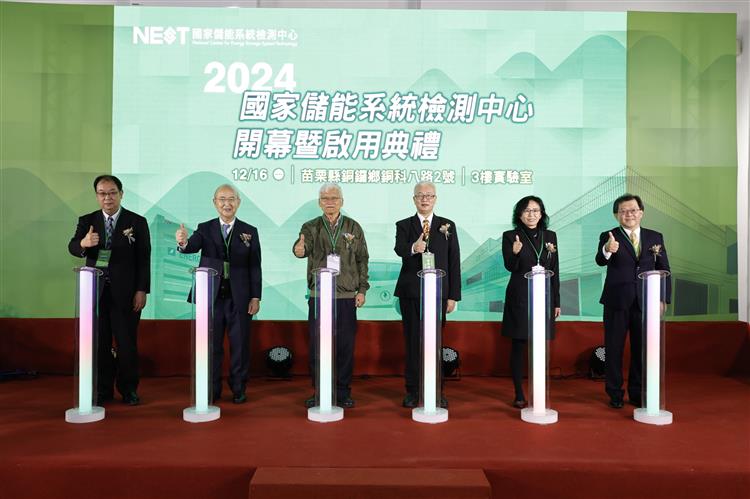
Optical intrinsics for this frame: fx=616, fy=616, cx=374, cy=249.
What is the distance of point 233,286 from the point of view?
4.00 metres

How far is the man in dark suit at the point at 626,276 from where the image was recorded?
151 inches

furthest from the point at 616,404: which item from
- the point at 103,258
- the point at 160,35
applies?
the point at 160,35

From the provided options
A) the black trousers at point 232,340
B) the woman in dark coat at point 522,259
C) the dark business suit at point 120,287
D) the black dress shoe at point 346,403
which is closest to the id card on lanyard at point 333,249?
the black trousers at point 232,340

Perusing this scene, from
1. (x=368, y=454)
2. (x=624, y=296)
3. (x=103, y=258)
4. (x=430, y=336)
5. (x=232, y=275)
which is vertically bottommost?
(x=368, y=454)

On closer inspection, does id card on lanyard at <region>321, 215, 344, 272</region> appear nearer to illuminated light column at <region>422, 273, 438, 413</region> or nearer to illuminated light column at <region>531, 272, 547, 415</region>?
illuminated light column at <region>422, 273, 438, 413</region>

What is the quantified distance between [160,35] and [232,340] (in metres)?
2.75

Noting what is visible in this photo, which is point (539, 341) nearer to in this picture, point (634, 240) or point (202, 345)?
Answer: point (634, 240)

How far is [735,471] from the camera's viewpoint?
2764mm

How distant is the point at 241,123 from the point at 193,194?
2.35 ft

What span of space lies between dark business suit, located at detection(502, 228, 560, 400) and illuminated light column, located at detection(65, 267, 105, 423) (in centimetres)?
252

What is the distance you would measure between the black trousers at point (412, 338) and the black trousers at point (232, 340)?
3.46 ft

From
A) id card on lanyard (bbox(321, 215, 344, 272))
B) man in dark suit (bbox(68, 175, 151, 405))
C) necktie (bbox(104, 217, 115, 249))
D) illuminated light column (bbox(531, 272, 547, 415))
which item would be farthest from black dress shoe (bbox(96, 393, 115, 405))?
illuminated light column (bbox(531, 272, 547, 415))

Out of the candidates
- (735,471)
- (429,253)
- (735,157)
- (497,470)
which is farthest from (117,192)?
(735,157)

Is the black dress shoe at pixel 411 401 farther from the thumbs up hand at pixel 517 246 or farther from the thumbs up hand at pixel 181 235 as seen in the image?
the thumbs up hand at pixel 181 235
